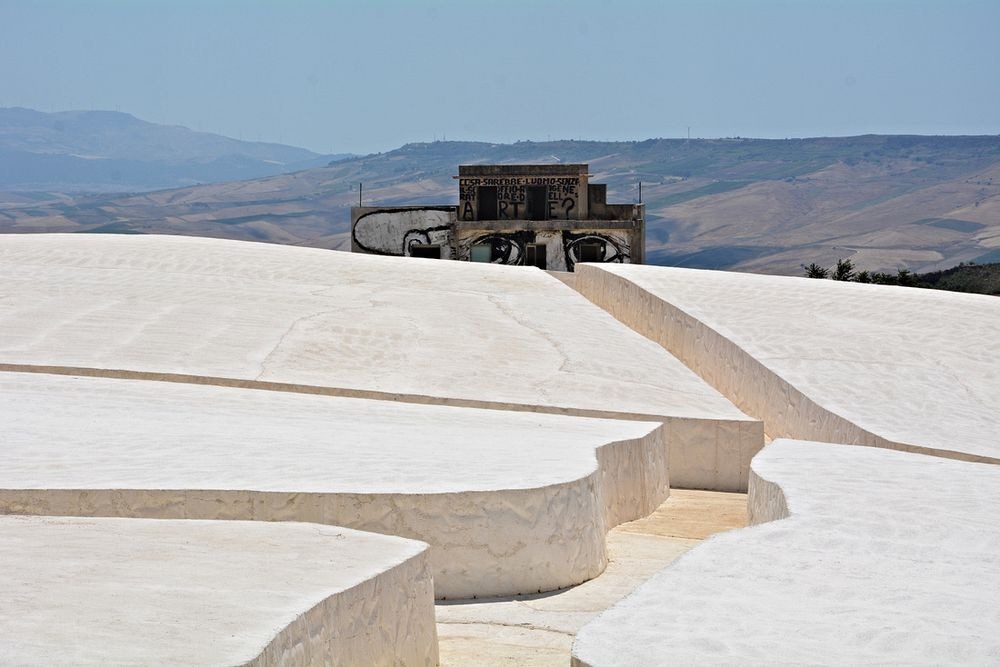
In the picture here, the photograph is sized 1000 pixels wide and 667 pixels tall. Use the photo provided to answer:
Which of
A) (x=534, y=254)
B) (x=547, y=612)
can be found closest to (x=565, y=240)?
(x=534, y=254)

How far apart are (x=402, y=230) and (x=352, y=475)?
31.4 m

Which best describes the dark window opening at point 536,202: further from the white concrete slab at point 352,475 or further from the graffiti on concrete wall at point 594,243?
the white concrete slab at point 352,475

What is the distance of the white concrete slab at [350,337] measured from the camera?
444 inches

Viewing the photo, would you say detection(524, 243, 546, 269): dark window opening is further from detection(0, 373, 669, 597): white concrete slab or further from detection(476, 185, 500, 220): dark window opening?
detection(0, 373, 669, 597): white concrete slab

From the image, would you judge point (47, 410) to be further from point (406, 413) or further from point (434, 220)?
point (434, 220)

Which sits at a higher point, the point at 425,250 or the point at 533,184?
the point at 533,184

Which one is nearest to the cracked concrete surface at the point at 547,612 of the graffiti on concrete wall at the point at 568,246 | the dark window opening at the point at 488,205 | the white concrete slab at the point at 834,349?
the white concrete slab at the point at 834,349

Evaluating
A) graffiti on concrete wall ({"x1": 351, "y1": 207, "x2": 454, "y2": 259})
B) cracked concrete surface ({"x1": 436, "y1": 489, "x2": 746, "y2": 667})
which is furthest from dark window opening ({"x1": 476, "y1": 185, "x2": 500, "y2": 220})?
cracked concrete surface ({"x1": 436, "y1": 489, "x2": 746, "y2": 667})

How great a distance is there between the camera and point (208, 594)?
491 cm

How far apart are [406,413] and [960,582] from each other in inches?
206

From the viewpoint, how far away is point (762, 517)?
8055 millimetres

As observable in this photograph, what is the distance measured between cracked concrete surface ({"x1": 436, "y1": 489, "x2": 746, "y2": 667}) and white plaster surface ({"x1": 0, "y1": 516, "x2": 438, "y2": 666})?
1.29 feet

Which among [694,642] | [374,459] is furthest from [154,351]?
[694,642]

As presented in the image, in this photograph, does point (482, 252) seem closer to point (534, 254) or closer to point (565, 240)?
point (534, 254)
